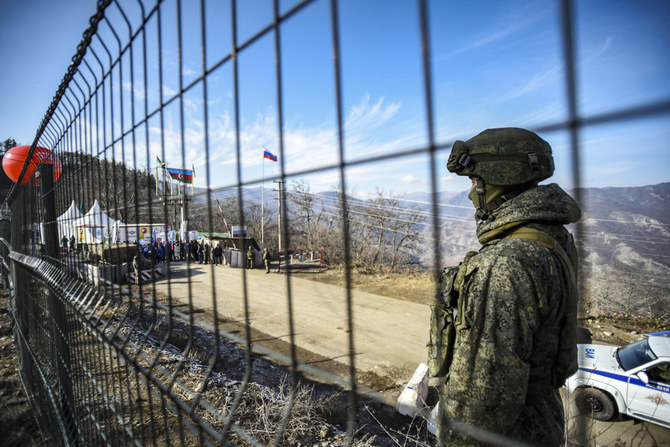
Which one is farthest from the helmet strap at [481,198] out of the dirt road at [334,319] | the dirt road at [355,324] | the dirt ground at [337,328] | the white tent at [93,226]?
the dirt road at [334,319]

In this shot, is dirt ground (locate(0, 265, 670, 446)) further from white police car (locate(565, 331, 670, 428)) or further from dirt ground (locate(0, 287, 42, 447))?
white police car (locate(565, 331, 670, 428))

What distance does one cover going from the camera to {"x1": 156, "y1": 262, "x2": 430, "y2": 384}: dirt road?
23.7 feet

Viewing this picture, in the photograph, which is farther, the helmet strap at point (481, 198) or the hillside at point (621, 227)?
the helmet strap at point (481, 198)

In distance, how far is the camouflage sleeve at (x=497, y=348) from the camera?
4.40ft

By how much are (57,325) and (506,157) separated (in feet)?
10.1

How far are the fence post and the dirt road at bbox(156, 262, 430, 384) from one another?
2219 mm

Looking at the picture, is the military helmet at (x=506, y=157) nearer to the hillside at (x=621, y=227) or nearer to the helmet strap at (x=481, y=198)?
the helmet strap at (x=481, y=198)

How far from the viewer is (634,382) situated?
4.31m

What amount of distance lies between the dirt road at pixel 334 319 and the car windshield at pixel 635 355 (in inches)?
129

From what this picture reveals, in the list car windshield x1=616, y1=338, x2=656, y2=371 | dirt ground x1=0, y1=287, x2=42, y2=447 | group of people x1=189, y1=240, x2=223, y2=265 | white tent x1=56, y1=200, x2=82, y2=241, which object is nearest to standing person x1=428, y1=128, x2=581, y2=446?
white tent x1=56, y1=200, x2=82, y2=241

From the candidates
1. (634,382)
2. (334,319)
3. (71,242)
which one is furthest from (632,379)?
(334,319)

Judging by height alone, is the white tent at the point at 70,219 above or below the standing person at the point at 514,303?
above

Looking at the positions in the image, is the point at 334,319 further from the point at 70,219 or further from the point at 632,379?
the point at 70,219

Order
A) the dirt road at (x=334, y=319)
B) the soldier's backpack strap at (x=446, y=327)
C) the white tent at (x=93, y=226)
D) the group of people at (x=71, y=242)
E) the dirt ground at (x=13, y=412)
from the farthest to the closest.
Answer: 1. the dirt road at (x=334, y=319)
2. the dirt ground at (x=13, y=412)
3. the group of people at (x=71, y=242)
4. the white tent at (x=93, y=226)
5. the soldier's backpack strap at (x=446, y=327)
